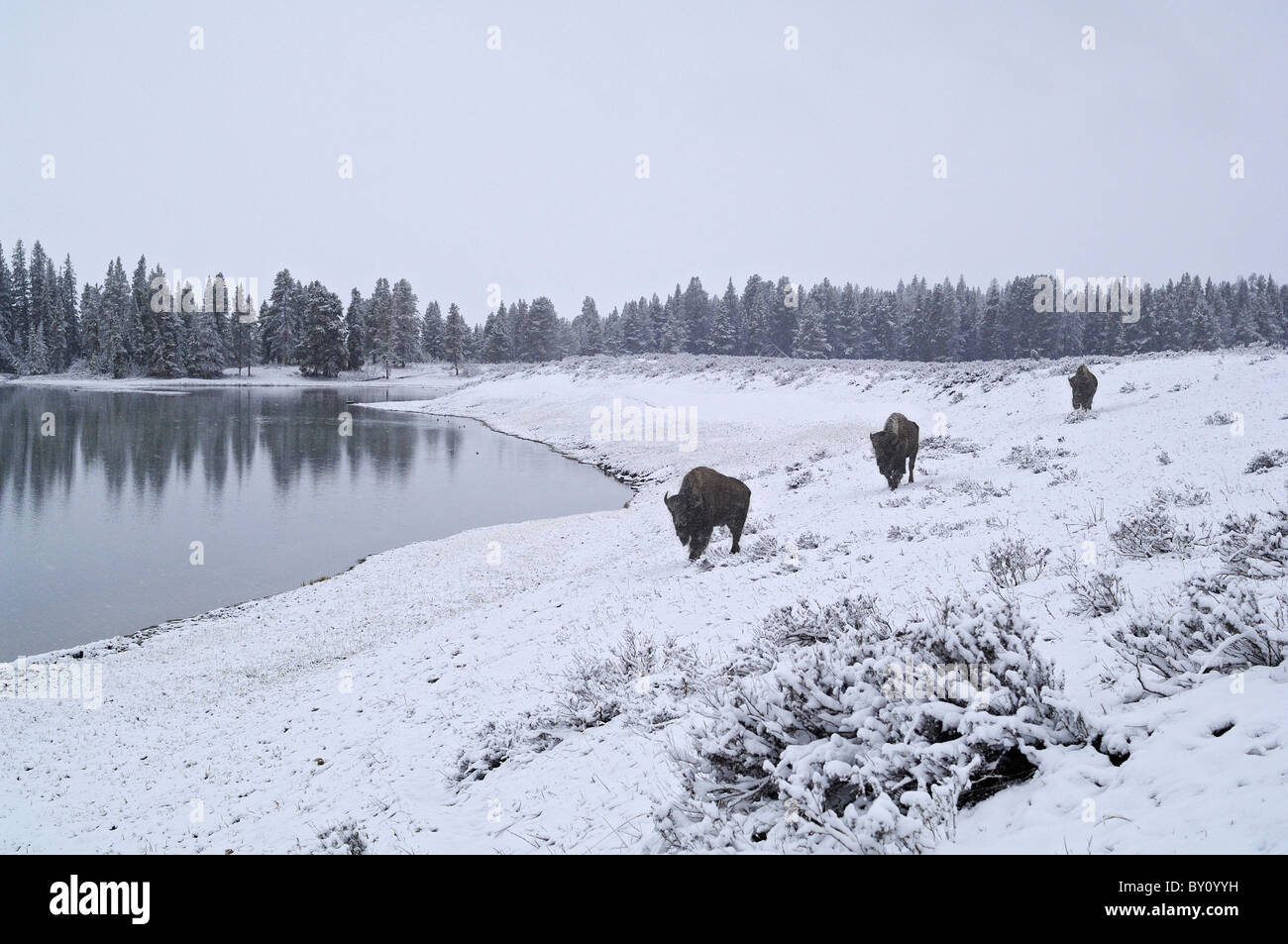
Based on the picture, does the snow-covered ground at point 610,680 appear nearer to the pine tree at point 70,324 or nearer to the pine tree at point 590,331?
the pine tree at point 590,331

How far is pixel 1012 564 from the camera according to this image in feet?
24.3

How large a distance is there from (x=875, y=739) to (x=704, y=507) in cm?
848

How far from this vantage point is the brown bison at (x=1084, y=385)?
2008 cm

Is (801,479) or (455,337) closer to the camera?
(801,479)

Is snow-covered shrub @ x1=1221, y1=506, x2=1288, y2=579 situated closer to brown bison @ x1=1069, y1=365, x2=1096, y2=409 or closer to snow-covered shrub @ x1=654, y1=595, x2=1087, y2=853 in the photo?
snow-covered shrub @ x1=654, y1=595, x2=1087, y2=853

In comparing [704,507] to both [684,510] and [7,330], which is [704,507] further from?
[7,330]

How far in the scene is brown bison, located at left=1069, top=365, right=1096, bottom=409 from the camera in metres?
20.1

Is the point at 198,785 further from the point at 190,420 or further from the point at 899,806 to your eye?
the point at 190,420

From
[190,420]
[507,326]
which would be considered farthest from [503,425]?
[507,326]

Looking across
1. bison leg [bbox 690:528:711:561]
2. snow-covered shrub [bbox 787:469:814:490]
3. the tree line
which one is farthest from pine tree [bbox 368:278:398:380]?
bison leg [bbox 690:528:711:561]

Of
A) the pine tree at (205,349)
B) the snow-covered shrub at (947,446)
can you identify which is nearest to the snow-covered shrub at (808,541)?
the snow-covered shrub at (947,446)

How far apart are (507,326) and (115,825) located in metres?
104

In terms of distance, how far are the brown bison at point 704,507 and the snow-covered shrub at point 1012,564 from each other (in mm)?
4853

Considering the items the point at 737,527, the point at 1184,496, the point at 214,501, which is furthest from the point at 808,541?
the point at 214,501
